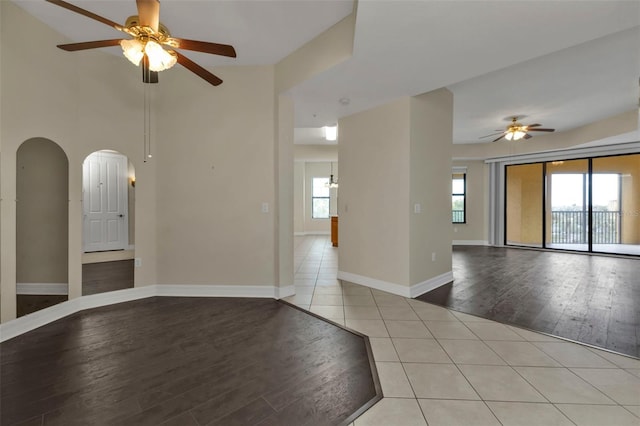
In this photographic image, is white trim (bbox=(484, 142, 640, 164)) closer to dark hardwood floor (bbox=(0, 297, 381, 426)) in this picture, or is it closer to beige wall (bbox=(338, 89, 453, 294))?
beige wall (bbox=(338, 89, 453, 294))

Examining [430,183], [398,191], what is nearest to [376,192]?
[398,191]

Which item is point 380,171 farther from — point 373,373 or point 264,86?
point 373,373

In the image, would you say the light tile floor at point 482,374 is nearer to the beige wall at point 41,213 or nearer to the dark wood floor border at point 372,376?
the dark wood floor border at point 372,376

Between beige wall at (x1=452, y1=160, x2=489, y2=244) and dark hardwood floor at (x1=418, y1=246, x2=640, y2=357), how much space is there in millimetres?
2371

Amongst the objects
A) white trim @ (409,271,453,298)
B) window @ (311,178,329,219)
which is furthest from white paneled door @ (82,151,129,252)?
window @ (311,178,329,219)

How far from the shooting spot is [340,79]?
122 inches

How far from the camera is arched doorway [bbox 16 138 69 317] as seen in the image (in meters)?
2.67

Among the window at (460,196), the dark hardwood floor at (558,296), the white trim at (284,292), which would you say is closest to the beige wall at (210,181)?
the white trim at (284,292)

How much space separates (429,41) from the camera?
2.29 meters

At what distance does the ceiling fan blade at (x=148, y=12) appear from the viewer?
1832 millimetres

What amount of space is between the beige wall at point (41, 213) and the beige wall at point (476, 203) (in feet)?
29.9

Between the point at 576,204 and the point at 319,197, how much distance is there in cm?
773

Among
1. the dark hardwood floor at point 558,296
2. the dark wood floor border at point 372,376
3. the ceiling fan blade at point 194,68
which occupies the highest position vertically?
the ceiling fan blade at point 194,68

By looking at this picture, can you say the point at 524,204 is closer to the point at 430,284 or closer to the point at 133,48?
the point at 430,284
